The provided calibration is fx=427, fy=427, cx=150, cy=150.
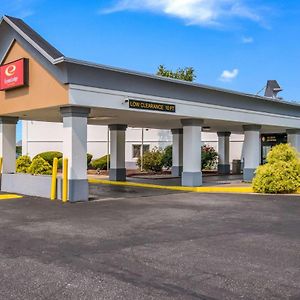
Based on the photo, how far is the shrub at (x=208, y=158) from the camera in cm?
3331

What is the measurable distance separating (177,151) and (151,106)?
11.8 meters

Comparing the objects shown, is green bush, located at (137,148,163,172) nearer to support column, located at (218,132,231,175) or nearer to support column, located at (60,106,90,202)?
support column, located at (218,132,231,175)

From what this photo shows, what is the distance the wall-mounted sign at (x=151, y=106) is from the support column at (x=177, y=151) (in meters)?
10.2

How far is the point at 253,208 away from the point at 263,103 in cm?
1103

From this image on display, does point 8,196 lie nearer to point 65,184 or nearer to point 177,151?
point 65,184

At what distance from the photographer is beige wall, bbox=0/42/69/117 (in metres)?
14.3

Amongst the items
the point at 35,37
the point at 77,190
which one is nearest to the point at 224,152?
the point at 77,190

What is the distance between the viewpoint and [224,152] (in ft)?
106

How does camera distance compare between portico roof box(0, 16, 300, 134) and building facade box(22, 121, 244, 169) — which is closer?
portico roof box(0, 16, 300, 134)

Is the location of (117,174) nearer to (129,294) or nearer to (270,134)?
(270,134)

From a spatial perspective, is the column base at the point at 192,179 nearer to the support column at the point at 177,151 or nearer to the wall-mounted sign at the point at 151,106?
the wall-mounted sign at the point at 151,106

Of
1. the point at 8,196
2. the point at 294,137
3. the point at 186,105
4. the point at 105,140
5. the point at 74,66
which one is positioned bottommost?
the point at 8,196

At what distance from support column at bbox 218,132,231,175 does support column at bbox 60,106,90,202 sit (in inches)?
745

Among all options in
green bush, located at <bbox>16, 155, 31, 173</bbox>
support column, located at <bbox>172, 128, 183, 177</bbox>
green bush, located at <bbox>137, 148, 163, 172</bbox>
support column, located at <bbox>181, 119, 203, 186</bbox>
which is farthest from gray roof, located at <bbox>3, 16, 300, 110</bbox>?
green bush, located at <bbox>137, 148, 163, 172</bbox>
